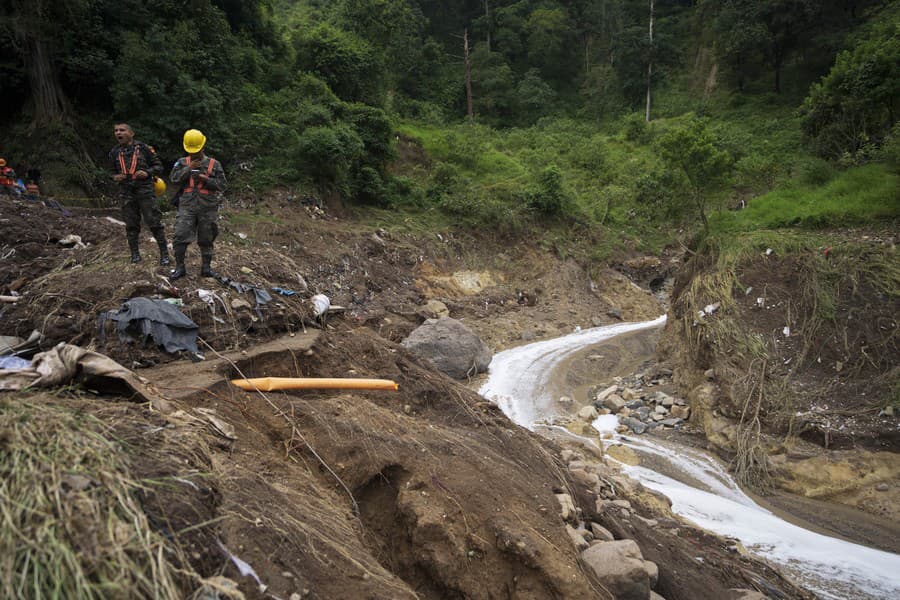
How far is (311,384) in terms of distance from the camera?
4.37m

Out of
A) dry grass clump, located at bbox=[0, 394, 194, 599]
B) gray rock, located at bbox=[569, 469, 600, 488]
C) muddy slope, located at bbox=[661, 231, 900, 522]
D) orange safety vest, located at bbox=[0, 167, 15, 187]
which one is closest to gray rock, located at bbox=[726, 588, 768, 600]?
gray rock, located at bbox=[569, 469, 600, 488]

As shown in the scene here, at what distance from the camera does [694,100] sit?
31.0 metres

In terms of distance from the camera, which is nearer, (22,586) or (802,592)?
(22,586)

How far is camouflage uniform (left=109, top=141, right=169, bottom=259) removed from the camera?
5777mm

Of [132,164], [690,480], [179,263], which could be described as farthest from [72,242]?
[690,480]

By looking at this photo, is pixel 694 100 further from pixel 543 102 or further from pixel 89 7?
pixel 89 7

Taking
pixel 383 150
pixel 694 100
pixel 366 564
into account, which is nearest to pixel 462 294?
pixel 383 150

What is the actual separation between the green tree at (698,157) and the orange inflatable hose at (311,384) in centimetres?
1134

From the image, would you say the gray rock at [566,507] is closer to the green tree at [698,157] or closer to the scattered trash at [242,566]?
the scattered trash at [242,566]

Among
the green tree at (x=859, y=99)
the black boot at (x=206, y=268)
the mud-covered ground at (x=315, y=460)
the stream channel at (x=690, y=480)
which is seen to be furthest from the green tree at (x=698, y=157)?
the black boot at (x=206, y=268)

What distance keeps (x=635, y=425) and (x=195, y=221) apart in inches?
328

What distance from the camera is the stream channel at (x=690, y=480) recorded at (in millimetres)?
5762

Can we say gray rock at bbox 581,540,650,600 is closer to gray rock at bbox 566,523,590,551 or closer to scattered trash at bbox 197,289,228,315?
gray rock at bbox 566,523,590,551

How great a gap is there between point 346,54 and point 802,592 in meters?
19.4
